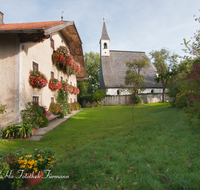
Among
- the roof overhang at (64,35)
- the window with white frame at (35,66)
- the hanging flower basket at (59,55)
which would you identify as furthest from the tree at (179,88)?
the hanging flower basket at (59,55)

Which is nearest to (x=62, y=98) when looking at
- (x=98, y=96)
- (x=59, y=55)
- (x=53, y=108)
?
(x=53, y=108)

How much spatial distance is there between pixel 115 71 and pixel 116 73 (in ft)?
2.04

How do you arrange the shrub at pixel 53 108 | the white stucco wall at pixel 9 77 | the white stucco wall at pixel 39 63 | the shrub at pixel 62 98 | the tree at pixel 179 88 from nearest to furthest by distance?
1. the tree at pixel 179 88
2. the white stucco wall at pixel 9 77
3. the white stucco wall at pixel 39 63
4. the shrub at pixel 53 108
5. the shrub at pixel 62 98

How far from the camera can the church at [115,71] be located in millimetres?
28891

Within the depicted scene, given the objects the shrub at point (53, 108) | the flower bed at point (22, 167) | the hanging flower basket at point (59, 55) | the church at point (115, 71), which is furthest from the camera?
the church at point (115, 71)

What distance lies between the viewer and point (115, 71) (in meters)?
32.0

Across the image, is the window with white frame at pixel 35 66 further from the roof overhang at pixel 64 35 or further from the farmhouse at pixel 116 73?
the farmhouse at pixel 116 73

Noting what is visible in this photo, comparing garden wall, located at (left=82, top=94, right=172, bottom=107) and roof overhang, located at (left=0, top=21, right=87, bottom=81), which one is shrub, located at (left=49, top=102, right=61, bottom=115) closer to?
roof overhang, located at (left=0, top=21, right=87, bottom=81)

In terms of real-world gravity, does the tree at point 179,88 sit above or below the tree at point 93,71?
below

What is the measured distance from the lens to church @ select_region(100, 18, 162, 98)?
28891 mm

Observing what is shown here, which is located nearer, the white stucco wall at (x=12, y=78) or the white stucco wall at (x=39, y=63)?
the white stucco wall at (x=12, y=78)

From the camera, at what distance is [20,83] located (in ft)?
21.8

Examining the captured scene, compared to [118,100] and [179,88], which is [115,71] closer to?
[118,100]

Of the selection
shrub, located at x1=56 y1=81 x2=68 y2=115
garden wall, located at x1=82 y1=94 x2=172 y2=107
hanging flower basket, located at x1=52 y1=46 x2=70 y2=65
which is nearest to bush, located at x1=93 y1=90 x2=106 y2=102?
garden wall, located at x1=82 y1=94 x2=172 y2=107
